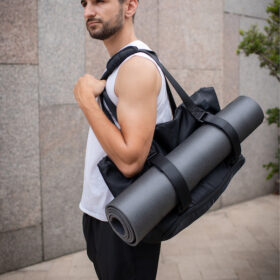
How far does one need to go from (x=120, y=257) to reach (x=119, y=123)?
0.59 m

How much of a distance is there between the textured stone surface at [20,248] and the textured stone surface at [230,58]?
2.83 m

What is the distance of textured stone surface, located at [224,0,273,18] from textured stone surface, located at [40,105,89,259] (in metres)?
2.53

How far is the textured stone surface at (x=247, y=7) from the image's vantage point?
4.53 metres

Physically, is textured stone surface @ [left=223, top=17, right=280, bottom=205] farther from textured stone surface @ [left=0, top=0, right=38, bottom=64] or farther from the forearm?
the forearm

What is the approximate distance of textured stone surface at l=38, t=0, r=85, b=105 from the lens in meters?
3.12

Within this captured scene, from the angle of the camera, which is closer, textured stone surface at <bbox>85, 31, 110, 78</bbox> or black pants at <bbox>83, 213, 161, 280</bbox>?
black pants at <bbox>83, 213, 161, 280</bbox>

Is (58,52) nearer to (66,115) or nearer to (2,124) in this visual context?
→ (66,115)

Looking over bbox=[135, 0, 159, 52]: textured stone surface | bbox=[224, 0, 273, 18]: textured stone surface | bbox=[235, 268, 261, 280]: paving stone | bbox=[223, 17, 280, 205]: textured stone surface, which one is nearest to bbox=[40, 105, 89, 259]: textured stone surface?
bbox=[135, 0, 159, 52]: textured stone surface

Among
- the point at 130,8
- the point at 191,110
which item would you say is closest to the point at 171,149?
the point at 191,110

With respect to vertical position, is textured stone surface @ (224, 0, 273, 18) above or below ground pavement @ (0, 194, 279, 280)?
above

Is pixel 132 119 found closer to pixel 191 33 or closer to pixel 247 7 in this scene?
pixel 191 33

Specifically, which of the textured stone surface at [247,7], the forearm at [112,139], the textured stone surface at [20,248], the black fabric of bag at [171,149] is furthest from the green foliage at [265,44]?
the textured stone surface at [20,248]

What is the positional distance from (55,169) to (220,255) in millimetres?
1806

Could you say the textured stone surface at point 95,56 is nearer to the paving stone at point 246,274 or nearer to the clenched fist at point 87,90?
the clenched fist at point 87,90
